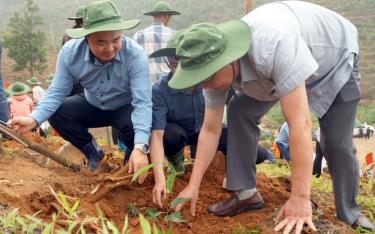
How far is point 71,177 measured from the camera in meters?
3.07

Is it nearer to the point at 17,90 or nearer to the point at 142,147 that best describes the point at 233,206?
the point at 142,147

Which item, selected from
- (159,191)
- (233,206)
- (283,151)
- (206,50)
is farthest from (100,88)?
(283,151)

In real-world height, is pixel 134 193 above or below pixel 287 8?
below

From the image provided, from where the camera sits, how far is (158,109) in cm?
303

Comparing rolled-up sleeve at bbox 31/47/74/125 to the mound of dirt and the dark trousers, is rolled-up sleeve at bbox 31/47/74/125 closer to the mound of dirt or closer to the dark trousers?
the mound of dirt

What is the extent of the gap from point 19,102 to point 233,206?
16.5 feet

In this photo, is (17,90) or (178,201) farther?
(17,90)

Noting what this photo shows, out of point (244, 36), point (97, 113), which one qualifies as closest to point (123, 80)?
point (97, 113)

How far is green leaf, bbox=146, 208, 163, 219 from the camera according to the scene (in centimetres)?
260

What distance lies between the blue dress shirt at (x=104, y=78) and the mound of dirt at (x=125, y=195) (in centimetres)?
40

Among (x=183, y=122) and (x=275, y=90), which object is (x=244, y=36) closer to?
(x=275, y=90)

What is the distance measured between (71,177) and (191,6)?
30.4 meters

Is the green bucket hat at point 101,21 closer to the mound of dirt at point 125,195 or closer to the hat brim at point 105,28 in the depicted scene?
the hat brim at point 105,28

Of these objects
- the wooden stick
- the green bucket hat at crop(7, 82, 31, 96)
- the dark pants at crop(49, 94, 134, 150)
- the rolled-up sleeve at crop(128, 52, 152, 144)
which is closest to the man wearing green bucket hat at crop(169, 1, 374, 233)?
the rolled-up sleeve at crop(128, 52, 152, 144)
